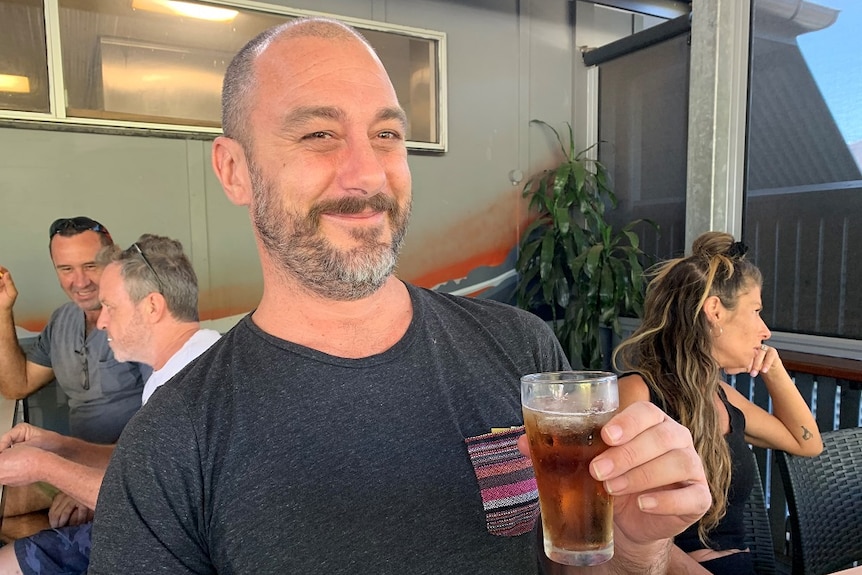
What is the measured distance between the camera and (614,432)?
73 centimetres

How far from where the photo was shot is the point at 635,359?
80.0 inches

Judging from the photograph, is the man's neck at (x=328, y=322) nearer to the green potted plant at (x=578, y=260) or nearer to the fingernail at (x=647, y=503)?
the fingernail at (x=647, y=503)

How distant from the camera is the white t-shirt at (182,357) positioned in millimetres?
1985

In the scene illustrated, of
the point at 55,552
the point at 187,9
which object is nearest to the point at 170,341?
the point at 55,552

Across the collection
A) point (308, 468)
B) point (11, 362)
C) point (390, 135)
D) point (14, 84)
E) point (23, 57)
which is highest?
point (23, 57)

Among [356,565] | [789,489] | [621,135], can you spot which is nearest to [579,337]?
[621,135]

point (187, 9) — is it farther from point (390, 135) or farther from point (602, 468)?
point (602, 468)

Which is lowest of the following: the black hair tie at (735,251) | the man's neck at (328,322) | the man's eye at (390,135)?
the man's neck at (328,322)

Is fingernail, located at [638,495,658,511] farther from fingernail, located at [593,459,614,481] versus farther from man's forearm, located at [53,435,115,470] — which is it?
Answer: man's forearm, located at [53,435,115,470]

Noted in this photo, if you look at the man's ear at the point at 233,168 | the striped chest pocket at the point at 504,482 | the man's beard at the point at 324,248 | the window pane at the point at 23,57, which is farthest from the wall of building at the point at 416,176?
the striped chest pocket at the point at 504,482

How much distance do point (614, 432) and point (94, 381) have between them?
103 inches

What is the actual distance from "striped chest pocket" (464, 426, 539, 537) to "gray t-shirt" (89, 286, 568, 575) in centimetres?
1

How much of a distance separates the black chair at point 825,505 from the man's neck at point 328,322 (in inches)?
58.7

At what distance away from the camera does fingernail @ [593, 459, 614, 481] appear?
73 cm
